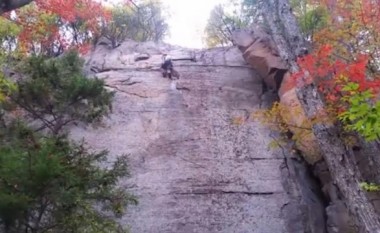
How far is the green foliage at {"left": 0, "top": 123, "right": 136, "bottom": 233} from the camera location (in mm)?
5180

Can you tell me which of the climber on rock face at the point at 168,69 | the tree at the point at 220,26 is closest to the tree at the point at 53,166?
the climber on rock face at the point at 168,69

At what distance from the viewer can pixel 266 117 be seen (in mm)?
11250

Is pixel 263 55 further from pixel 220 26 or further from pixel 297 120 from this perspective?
pixel 220 26

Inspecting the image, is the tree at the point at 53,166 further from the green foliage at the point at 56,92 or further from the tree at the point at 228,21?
the tree at the point at 228,21

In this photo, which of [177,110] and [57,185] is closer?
[57,185]

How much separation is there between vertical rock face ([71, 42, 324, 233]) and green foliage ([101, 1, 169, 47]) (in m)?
2.08

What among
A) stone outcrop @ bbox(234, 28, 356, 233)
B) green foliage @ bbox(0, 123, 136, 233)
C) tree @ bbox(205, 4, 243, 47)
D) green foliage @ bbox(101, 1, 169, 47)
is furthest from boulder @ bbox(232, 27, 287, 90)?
green foliage @ bbox(0, 123, 136, 233)

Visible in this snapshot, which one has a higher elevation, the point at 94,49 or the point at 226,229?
the point at 94,49

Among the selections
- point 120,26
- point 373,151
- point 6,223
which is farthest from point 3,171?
point 120,26

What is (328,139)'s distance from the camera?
753 cm

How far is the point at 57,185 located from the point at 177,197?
15.5 feet

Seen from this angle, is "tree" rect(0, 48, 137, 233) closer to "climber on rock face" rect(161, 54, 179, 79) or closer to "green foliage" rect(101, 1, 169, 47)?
"climber on rock face" rect(161, 54, 179, 79)

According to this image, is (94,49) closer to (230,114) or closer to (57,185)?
(230,114)

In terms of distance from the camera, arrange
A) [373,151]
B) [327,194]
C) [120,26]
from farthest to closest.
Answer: [120,26] → [327,194] → [373,151]
